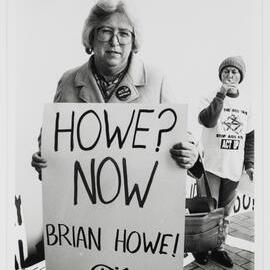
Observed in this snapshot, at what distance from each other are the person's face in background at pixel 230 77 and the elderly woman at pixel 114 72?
20 cm

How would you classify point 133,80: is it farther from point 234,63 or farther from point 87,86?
point 234,63

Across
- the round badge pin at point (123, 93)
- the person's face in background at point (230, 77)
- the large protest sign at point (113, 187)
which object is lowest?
the large protest sign at point (113, 187)

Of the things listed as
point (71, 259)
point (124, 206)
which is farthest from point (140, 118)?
point (71, 259)

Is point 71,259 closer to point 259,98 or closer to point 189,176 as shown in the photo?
point 189,176

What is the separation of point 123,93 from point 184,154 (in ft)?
0.96

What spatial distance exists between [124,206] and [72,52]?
56cm

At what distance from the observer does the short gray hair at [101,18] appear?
1090 millimetres

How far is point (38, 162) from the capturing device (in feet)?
3.70

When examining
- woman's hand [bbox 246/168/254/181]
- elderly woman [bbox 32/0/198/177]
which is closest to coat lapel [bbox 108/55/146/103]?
elderly woman [bbox 32/0/198/177]

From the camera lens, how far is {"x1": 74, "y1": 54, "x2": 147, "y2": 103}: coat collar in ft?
3.59

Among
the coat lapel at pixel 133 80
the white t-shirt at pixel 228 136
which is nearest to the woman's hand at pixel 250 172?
the white t-shirt at pixel 228 136

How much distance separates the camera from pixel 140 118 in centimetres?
108

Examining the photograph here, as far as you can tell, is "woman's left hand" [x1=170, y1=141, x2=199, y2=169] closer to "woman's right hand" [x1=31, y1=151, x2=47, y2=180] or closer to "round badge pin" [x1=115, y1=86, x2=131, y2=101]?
"round badge pin" [x1=115, y1=86, x2=131, y2=101]

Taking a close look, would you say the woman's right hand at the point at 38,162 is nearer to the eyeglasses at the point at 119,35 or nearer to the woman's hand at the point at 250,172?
the eyeglasses at the point at 119,35
